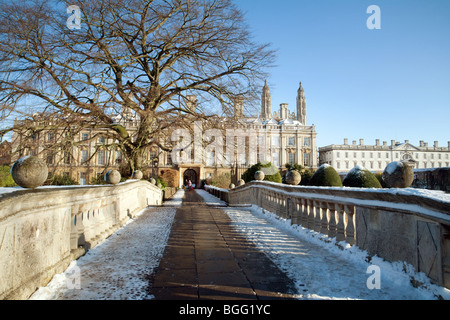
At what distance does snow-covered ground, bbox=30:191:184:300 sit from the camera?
2.77 meters

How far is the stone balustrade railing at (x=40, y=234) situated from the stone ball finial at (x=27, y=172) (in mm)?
168

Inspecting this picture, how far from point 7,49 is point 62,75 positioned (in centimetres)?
170

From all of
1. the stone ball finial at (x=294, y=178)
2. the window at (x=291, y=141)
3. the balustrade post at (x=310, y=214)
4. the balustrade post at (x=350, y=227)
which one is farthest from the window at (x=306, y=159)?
the balustrade post at (x=350, y=227)

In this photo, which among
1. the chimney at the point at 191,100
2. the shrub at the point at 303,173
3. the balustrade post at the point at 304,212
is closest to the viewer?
the balustrade post at the point at 304,212

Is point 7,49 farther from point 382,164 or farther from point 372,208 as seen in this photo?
point 382,164

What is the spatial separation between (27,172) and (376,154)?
298ft

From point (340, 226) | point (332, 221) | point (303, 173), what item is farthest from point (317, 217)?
point (303, 173)

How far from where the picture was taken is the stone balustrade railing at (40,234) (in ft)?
7.88

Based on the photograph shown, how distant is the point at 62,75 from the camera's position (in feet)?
35.1

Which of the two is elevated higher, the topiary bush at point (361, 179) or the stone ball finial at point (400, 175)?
the stone ball finial at point (400, 175)

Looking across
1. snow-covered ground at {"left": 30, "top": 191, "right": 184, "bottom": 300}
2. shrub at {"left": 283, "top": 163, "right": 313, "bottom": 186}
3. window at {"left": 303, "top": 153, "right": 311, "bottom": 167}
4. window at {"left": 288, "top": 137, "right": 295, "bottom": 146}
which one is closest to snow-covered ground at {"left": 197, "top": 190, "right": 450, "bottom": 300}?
snow-covered ground at {"left": 30, "top": 191, "right": 184, "bottom": 300}

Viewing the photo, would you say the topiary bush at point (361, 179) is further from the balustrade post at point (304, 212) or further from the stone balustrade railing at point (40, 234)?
the stone balustrade railing at point (40, 234)

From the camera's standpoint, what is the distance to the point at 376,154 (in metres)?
82.6
